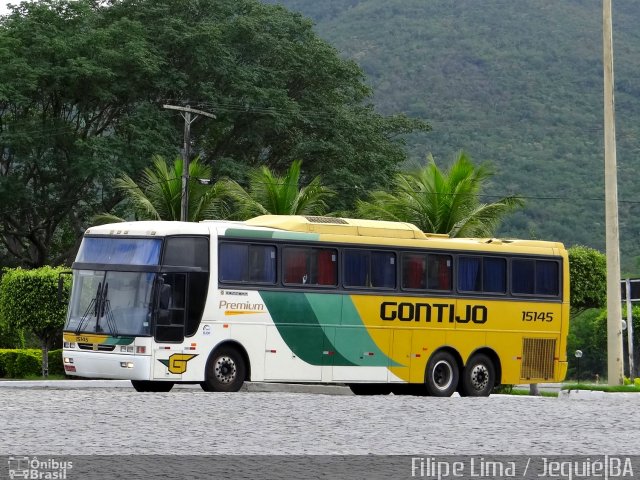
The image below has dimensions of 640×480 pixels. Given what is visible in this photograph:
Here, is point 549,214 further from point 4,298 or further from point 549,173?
point 4,298

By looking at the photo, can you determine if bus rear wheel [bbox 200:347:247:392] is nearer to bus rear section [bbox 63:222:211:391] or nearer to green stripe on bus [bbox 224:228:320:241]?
bus rear section [bbox 63:222:211:391]

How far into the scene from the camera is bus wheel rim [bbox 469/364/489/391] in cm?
2738

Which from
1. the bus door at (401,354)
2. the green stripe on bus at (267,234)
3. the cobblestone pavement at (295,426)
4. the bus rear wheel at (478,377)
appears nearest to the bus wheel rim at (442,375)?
the bus rear wheel at (478,377)

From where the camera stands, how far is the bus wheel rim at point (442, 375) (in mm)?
26898

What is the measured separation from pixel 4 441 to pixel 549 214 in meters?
78.6

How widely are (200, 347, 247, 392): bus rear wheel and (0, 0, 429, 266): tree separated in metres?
26.7

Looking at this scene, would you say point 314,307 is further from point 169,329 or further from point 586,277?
point 586,277

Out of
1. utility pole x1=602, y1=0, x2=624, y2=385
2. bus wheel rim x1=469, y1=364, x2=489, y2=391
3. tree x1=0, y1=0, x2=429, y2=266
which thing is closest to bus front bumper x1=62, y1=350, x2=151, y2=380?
bus wheel rim x1=469, y1=364, x2=489, y2=391

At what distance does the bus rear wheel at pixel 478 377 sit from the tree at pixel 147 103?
25.4 m

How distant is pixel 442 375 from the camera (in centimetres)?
2711

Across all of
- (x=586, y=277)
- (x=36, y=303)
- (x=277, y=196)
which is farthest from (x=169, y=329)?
(x=586, y=277)

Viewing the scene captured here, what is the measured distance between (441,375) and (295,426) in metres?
11.5

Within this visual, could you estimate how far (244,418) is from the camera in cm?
1689

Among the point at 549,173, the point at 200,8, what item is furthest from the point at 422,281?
the point at 549,173
